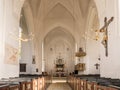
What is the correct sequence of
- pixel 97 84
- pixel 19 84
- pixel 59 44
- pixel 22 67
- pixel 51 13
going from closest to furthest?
pixel 97 84 → pixel 19 84 → pixel 22 67 → pixel 51 13 → pixel 59 44

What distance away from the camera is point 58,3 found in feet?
83.8

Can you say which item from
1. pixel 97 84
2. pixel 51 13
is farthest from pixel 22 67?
pixel 97 84

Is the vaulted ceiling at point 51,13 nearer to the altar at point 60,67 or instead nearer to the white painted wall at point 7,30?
the white painted wall at point 7,30

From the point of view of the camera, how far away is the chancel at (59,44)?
31.9 ft

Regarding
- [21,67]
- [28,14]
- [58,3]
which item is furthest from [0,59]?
[58,3]

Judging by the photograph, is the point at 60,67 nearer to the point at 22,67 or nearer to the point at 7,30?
the point at 22,67

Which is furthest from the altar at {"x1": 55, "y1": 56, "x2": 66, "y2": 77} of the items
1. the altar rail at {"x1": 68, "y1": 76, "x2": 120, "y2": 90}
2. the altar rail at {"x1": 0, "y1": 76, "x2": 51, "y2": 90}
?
the altar rail at {"x1": 68, "y1": 76, "x2": 120, "y2": 90}

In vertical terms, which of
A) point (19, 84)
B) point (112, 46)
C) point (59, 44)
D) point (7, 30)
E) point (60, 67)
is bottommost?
point (19, 84)

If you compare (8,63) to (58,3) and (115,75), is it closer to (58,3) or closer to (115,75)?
(115,75)

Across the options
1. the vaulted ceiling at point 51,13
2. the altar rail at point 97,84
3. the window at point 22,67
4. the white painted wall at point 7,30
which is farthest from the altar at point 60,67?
the altar rail at point 97,84

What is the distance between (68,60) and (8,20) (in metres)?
32.0

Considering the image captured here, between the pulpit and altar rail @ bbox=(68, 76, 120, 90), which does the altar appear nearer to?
the pulpit

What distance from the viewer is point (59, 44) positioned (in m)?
43.8

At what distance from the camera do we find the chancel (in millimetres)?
9727
